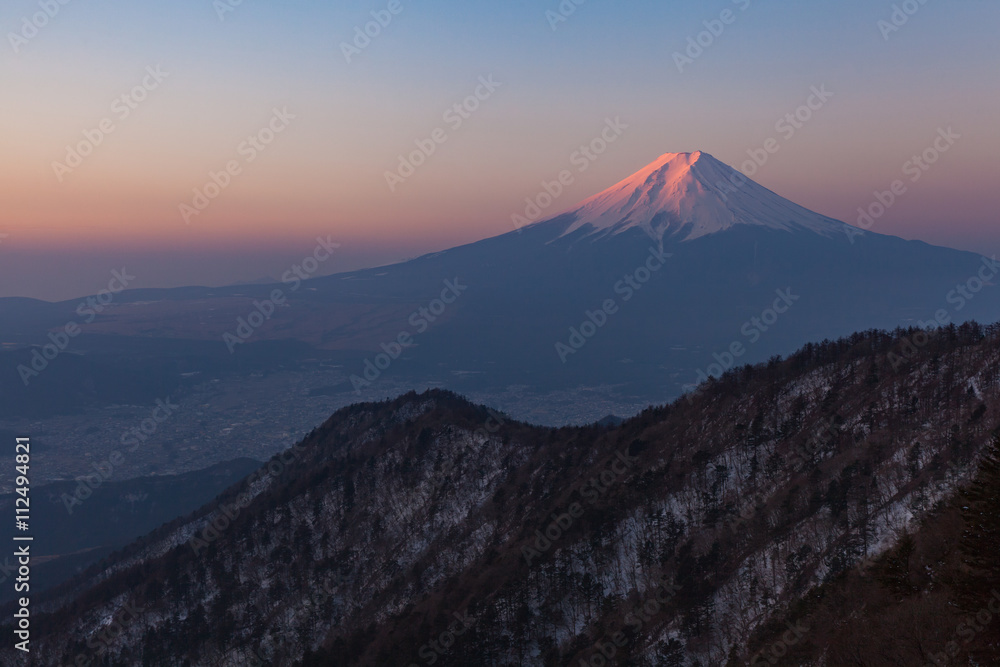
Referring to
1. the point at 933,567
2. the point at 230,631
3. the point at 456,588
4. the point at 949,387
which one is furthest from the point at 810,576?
the point at 230,631

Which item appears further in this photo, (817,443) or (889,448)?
(817,443)

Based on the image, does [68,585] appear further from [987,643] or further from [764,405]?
[987,643]

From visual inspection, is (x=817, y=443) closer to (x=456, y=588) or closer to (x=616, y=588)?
(x=616, y=588)

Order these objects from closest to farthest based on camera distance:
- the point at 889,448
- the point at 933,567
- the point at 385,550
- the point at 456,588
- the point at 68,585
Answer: the point at 933,567 → the point at 889,448 → the point at 456,588 → the point at 385,550 → the point at 68,585

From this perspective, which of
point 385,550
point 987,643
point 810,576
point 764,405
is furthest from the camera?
point 385,550

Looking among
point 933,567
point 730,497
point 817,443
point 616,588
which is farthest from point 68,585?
point 933,567

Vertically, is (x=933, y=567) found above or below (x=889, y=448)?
below

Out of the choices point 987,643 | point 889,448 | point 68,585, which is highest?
point 889,448
